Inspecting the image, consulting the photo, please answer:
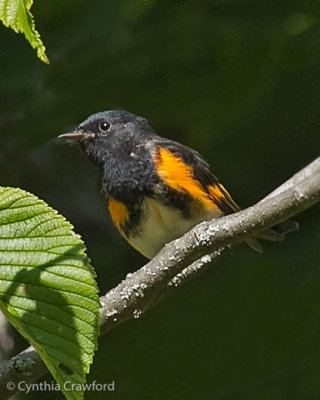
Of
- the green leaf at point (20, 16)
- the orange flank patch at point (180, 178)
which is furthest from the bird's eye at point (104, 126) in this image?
the green leaf at point (20, 16)

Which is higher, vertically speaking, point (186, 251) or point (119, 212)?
point (186, 251)

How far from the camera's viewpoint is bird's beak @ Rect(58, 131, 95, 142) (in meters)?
3.46

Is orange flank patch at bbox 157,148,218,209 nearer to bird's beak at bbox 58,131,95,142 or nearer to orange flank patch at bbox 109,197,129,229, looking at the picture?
orange flank patch at bbox 109,197,129,229

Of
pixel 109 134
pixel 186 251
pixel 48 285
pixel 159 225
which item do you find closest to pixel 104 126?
pixel 109 134

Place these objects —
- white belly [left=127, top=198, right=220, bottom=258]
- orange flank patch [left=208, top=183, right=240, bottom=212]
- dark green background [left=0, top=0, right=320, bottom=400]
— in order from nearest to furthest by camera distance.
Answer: white belly [left=127, top=198, right=220, bottom=258], orange flank patch [left=208, top=183, right=240, bottom=212], dark green background [left=0, top=0, right=320, bottom=400]

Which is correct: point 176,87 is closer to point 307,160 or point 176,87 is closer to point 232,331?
point 307,160

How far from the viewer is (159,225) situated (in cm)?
323

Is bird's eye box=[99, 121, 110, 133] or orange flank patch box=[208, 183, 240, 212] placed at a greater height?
bird's eye box=[99, 121, 110, 133]

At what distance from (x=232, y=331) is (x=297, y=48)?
4.12 feet

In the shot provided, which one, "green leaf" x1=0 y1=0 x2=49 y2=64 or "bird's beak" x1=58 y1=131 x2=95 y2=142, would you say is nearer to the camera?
"green leaf" x1=0 y1=0 x2=49 y2=64

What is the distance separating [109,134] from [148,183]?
416 millimetres

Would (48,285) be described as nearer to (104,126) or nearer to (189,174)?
(189,174)

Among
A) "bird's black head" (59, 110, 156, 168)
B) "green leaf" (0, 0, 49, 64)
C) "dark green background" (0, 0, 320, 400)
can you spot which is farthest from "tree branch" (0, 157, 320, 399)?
"dark green background" (0, 0, 320, 400)

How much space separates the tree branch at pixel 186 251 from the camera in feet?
5.88
